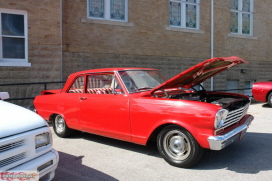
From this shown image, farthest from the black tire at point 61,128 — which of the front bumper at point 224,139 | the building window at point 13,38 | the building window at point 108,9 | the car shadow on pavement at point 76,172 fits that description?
the building window at point 108,9

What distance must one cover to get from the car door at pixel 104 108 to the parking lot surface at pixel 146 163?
394 mm

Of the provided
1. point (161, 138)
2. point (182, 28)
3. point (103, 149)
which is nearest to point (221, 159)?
point (161, 138)

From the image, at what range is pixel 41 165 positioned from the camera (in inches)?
107

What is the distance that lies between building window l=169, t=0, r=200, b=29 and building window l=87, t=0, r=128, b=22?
2398 mm

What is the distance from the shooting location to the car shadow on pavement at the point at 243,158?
12.2 feet

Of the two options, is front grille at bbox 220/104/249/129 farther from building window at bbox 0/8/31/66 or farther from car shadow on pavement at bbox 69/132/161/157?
building window at bbox 0/8/31/66

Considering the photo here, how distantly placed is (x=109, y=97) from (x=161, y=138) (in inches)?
47.5

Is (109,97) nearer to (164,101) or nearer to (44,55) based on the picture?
(164,101)

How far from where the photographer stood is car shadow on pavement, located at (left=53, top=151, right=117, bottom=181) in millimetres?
3432

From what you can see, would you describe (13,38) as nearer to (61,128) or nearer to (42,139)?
(61,128)

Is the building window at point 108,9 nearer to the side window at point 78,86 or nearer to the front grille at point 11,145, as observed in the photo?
the side window at point 78,86

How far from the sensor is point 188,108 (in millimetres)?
3557

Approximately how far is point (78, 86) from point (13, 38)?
181 inches

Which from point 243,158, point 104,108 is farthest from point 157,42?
point 243,158
